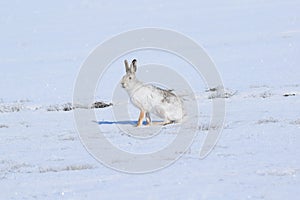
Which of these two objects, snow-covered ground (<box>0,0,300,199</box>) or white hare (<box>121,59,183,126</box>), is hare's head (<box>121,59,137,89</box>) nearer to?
white hare (<box>121,59,183,126</box>)

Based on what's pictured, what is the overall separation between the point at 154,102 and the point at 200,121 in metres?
1.08

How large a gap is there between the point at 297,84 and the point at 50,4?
44439 mm

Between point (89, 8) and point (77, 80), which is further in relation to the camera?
point (89, 8)

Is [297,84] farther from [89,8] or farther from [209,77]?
[89,8]

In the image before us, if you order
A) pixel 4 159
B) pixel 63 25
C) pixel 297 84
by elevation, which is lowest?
pixel 4 159

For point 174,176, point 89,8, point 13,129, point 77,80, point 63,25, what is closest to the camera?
point 174,176

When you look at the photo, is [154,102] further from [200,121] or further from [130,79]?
[200,121]

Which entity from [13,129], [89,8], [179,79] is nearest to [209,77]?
[179,79]

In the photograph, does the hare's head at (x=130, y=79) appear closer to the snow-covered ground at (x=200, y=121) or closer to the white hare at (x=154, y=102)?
the white hare at (x=154, y=102)

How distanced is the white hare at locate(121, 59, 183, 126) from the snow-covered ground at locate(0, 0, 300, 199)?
614 mm

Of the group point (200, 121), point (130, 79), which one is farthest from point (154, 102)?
point (200, 121)

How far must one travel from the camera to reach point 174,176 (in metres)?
9.01

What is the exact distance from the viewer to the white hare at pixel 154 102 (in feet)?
43.3

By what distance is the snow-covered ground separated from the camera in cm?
856
